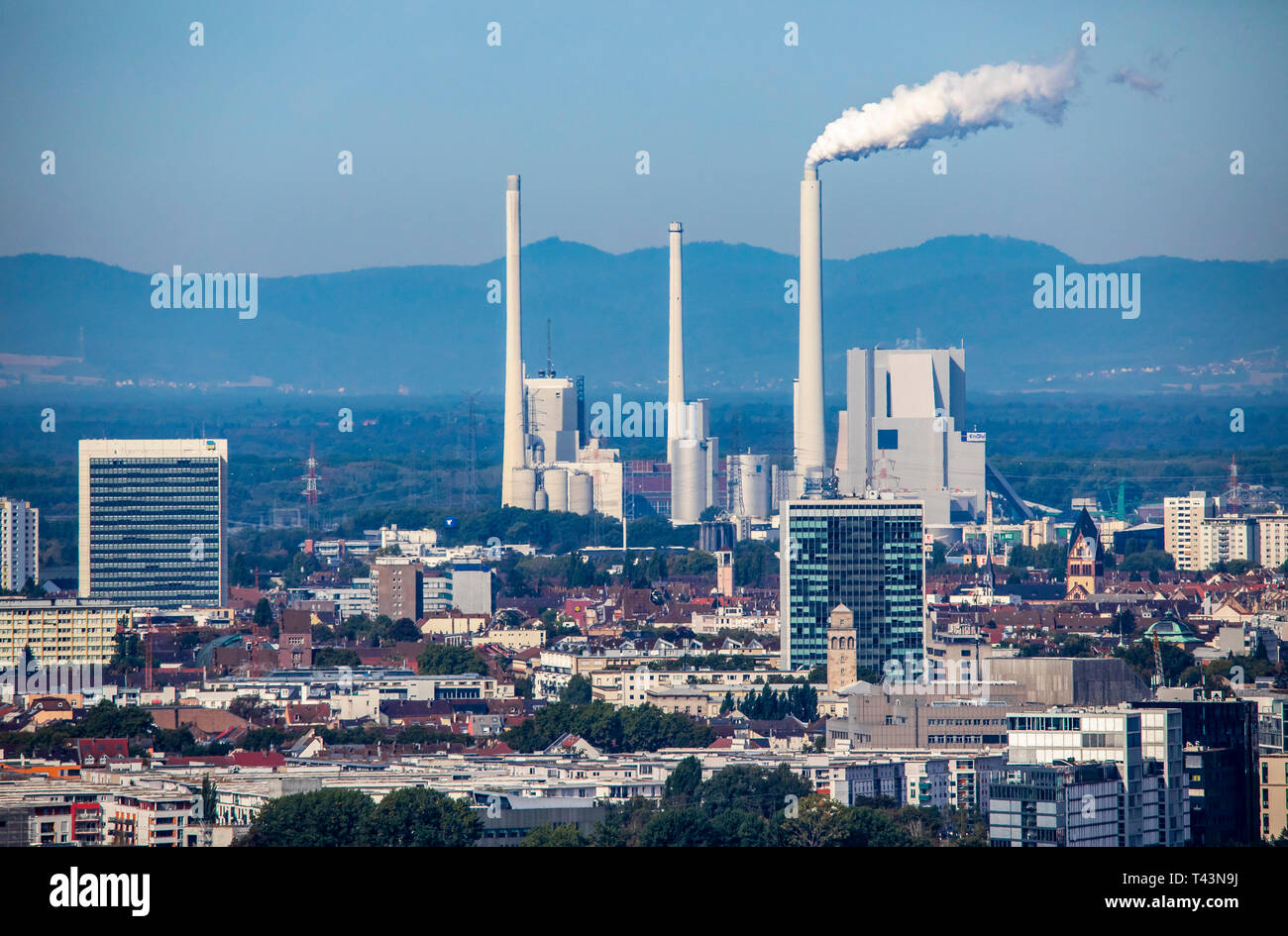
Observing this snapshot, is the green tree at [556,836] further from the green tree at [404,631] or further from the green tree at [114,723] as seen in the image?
the green tree at [404,631]

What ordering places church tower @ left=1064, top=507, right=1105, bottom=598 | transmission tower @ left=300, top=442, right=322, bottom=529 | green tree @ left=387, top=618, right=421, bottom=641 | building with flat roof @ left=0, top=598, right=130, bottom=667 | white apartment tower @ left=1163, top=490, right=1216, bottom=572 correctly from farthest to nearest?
transmission tower @ left=300, top=442, right=322, bottom=529 → white apartment tower @ left=1163, top=490, right=1216, bottom=572 → church tower @ left=1064, top=507, right=1105, bottom=598 → green tree @ left=387, top=618, right=421, bottom=641 → building with flat roof @ left=0, top=598, right=130, bottom=667

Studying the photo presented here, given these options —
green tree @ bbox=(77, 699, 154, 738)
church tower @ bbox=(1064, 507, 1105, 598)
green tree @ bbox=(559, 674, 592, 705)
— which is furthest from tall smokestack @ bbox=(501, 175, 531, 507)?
green tree @ bbox=(77, 699, 154, 738)

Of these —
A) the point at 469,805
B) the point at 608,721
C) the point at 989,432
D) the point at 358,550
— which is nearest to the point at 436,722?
the point at 608,721

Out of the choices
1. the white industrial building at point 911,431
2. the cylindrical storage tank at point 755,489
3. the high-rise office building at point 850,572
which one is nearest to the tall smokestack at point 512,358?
the cylindrical storage tank at point 755,489

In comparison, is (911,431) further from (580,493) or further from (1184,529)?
(1184,529)

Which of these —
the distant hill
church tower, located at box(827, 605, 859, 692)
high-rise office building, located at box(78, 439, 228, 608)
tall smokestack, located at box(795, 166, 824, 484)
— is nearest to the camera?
church tower, located at box(827, 605, 859, 692)

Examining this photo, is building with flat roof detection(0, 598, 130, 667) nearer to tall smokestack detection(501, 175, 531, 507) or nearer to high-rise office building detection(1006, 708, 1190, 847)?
high-rise office building detection(1006, 708, 1190, 847)

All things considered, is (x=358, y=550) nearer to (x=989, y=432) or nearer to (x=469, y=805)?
(x=989, y=432)
